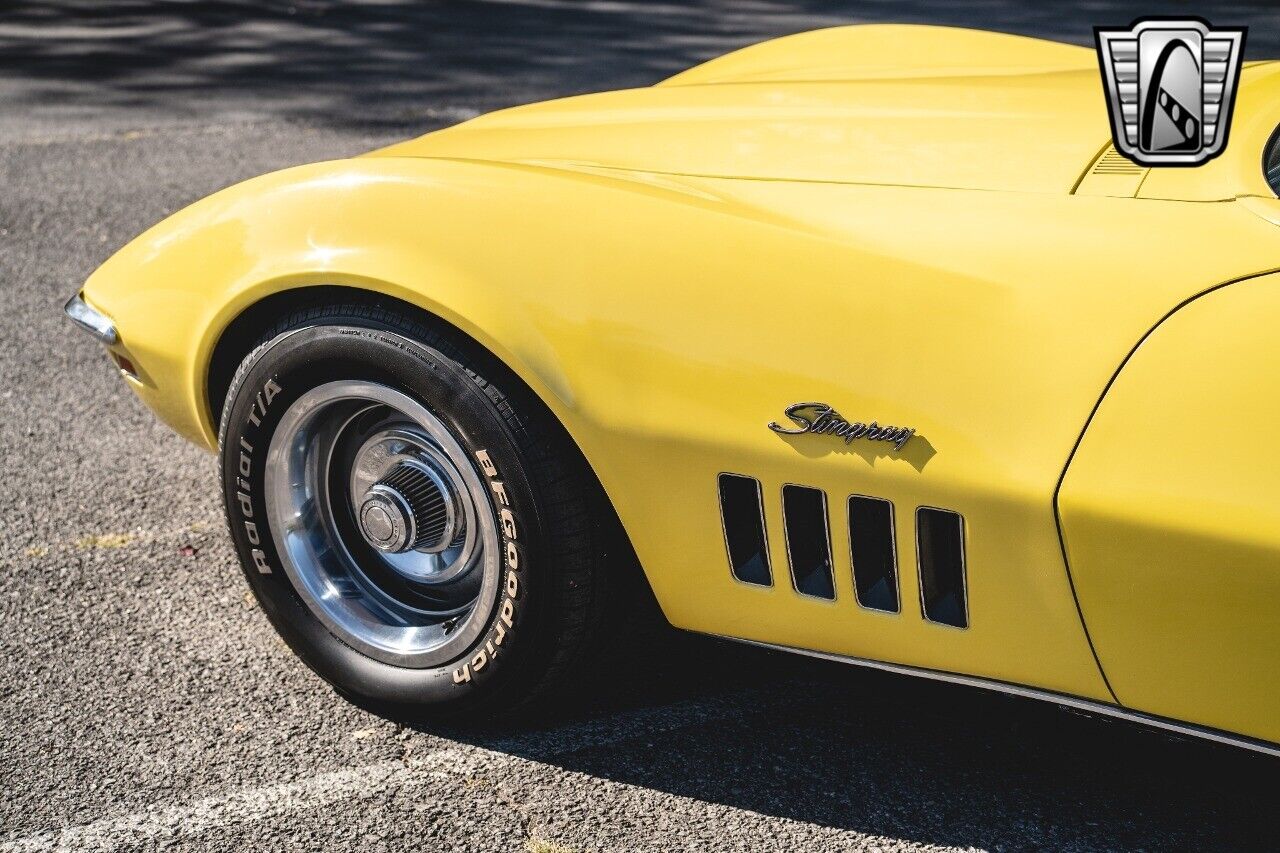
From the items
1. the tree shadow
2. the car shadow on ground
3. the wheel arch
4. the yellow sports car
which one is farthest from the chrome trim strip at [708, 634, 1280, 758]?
the tree shadow

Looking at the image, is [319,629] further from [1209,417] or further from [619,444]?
[1209,417]

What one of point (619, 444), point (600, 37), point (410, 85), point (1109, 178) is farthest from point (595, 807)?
point (600, 37)

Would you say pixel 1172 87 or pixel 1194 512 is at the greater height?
pixel 1172 87

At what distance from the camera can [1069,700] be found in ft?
6.51

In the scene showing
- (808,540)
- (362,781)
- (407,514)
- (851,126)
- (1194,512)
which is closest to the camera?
(1194,512)

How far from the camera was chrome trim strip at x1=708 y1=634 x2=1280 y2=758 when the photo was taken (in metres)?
1.88

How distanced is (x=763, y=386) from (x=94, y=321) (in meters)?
1.49

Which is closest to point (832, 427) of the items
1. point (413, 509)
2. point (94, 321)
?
point (413, 509)

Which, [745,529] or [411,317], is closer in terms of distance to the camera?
[745,529]

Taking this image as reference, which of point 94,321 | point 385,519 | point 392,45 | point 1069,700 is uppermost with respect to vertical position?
point 94,321

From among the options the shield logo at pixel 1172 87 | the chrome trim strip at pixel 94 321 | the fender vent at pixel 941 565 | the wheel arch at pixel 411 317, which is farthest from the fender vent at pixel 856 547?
the chrome trim strip at pixel 94 321

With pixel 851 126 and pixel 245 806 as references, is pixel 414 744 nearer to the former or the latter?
pixel 245 806

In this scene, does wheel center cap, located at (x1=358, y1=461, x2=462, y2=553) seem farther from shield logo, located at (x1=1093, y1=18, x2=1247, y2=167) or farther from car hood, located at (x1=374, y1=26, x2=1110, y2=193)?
shield logo, located at (x1=1093, y1=18, x2=1247, y2=167)

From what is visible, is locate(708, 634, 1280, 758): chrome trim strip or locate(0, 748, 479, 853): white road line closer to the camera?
locate(708, 634, 1280, 758): chrome trim strip
